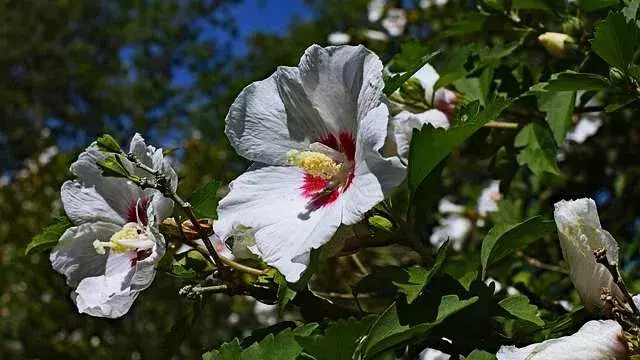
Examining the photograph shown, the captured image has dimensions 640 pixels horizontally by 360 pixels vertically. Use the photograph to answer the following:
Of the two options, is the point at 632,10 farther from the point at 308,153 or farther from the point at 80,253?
the point at 80,253

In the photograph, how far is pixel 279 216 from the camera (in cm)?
108

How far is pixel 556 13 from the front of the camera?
5.49ft

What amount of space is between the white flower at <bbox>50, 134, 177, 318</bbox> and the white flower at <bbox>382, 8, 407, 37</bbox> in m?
2.19

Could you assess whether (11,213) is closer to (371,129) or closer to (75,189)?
(75,189)

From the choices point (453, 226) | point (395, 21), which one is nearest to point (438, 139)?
point (453, 226)

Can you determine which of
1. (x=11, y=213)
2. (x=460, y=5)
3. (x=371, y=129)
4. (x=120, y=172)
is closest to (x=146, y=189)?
(x=120, y=172)

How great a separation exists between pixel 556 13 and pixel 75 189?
0.96m

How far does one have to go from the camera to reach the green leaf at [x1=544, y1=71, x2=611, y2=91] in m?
1.20

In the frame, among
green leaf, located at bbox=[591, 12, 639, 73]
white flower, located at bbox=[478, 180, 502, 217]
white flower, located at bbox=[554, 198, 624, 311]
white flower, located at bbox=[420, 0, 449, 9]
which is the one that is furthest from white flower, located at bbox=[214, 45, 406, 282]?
white flower, located at bbox=[420, 0, 449, 9]

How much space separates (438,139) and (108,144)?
0.42 m

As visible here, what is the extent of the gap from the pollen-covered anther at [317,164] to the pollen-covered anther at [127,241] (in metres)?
0.22

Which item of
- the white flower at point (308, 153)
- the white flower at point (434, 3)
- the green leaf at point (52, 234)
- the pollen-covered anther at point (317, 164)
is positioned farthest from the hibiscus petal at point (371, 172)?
the white flower at point (434, 3)

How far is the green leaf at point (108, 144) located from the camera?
1.12 metres

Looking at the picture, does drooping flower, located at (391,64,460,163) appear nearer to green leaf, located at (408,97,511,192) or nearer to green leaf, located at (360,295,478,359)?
green leaf, located at (408,97,511,192)
